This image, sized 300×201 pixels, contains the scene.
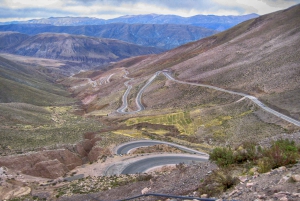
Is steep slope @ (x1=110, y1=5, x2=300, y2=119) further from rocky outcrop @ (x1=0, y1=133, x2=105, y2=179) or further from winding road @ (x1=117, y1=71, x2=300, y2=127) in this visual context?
rocky outcrop @ (x1=0, y1=133, x2=105, y2=179)

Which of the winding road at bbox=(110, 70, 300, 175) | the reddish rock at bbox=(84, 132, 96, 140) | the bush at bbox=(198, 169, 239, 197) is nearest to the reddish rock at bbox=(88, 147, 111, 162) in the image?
the winding road at bbox=(110, 70, 300, 175)

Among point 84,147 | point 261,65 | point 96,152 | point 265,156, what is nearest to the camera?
point 265,156

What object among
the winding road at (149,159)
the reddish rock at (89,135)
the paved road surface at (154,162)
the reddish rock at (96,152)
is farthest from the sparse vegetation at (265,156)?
the reddish rock at (89,135)

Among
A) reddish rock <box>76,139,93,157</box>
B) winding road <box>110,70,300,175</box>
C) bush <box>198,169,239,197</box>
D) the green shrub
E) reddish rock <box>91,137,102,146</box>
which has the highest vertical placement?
the green shrub

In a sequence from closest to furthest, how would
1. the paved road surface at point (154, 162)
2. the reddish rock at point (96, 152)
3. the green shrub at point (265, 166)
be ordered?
the green shrub at point (265, 166)
the paved road surface at point (154, 162)
the reddish rock at point (96, 152)

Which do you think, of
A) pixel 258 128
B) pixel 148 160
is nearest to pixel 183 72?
pixel 258 128

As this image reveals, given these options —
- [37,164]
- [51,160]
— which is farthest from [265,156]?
[37,164]

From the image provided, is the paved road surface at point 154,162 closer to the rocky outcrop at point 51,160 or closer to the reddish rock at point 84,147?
the rocky outcrop at point 51,160

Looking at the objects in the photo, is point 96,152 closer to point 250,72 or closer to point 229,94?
point 229,94

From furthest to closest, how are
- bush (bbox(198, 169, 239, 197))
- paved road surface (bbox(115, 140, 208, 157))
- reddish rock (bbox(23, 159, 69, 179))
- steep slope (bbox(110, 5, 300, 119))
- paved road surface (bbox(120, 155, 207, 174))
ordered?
steep slope (bbox(110, 5, 300, 119))
paved road surface (bbox(115, 140, 208, 157))
reddish rock (bbox(23, 159, 69, 179))
paved road surface (bbox(120, 155, 207, 174))
bush (bbox(198, 169, 239, 197))
